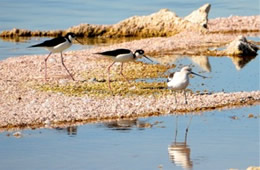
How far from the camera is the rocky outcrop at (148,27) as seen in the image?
1430 inches

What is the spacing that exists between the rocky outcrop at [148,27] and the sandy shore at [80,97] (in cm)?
1286

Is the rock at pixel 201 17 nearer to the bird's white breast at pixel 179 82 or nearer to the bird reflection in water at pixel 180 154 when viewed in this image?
the bird's white breast at pixel 179 82

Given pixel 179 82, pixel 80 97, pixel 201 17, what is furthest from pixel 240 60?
pixel 201 17

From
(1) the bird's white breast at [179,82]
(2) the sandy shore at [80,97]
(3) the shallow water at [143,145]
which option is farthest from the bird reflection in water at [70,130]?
(1) the bird's white breast at [179,82]

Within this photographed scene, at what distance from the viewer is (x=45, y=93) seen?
17734 millimetres

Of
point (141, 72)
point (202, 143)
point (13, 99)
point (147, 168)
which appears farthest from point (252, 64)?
point (147, 168)

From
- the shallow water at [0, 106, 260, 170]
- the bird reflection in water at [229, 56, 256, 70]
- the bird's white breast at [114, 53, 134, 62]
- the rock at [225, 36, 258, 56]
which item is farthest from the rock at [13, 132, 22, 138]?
the rock at [225, 36, 258, 56]

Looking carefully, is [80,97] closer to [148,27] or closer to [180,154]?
[180,154]

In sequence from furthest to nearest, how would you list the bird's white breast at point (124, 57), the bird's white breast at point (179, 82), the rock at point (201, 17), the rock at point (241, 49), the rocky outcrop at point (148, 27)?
the rocky outcrop at point (148, 27) → the rock at point (201, 17) → the rock at point (241, 49) → the bird's white breast at point (124, 57) → the bird's white breast at point (179, 82)

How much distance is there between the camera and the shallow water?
11.8 metres

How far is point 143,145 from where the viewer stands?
13.1 metres

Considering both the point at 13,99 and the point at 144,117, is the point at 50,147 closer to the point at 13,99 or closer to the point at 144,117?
the point at 144,117

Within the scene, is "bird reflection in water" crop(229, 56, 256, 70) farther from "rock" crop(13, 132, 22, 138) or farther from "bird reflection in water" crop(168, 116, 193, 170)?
"rock" crop(13, 132, 22, 138)

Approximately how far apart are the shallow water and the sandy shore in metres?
0.60
